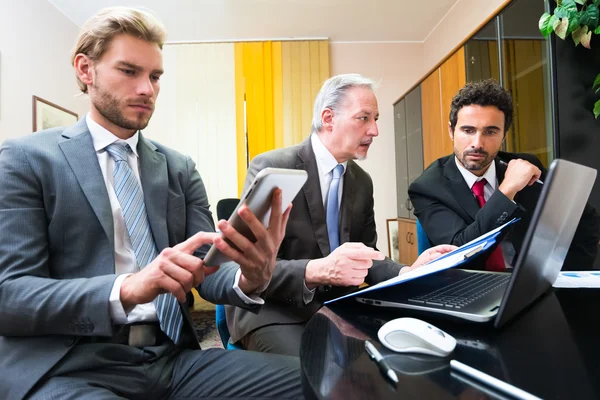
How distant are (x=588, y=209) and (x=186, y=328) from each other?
5.75 feet

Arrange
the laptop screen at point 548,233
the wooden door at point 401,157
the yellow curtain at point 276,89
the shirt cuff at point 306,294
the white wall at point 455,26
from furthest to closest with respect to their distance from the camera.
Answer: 1. the yellow curtain at point 276,89
2. the wooden door at point 401,157
3. the white wall at point 455,26
4. the shirt cuff at point 306,294
5. the laptop screen at point 548,233

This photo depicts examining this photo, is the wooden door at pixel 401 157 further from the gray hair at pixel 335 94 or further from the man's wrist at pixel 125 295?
the man's wrist at pixel 125 295

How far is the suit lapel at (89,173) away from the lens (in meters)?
0.98

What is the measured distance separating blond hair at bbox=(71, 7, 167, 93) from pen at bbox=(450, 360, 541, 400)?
113 centimetres

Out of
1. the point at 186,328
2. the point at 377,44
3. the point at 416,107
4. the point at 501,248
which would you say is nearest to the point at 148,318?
the point at 186,328

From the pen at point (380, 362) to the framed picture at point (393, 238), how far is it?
4109 millimetres

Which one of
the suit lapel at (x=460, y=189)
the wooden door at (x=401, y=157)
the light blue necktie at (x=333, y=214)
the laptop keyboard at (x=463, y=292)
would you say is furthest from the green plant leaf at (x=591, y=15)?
the wooden door at (x=401, y=157)

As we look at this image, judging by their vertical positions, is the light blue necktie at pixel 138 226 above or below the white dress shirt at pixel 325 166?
below

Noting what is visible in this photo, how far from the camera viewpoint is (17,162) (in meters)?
0.95

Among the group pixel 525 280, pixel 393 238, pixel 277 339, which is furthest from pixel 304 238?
pixel 393 238

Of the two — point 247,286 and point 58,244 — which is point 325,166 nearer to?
point 247,286

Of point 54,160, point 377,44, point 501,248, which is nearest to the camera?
point 54,160

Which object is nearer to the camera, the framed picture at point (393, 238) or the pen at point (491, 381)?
the pen at point (491, 381)

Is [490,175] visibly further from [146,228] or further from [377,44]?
[377,44]
